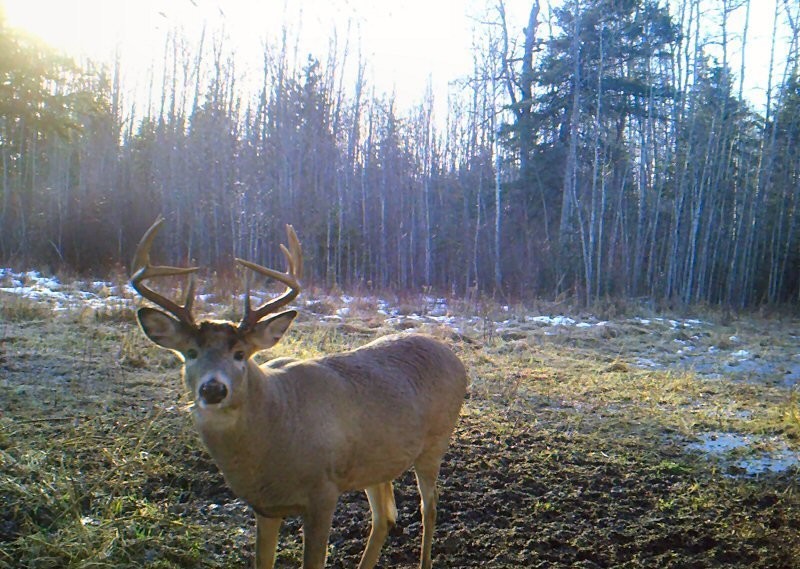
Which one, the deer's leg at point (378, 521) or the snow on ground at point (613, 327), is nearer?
the deer's leg at point (378, 521)

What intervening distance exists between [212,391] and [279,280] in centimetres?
87

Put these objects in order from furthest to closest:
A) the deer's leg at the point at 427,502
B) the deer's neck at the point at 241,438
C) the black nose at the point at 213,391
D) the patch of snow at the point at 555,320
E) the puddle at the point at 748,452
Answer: the patch of snow at the point at 555,320 < the puddle at the point at 748,452 < the deer's leg at the point at 427,502 < the deer's neck at the point at 241,438 < the black nose at the point at 213,391

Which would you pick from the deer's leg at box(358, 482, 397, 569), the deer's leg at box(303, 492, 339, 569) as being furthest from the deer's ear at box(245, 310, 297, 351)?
the deer's leg at box(358, 482, 397, 569)

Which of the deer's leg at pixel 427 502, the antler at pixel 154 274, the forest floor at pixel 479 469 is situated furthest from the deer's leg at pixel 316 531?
the antler at pixel 154 274

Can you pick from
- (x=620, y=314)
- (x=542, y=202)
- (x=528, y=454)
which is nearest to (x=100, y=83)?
(x=542, y=202)

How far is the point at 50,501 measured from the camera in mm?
3715

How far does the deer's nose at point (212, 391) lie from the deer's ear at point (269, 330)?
423 mm

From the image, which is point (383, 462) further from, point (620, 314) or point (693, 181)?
point (693, 181)

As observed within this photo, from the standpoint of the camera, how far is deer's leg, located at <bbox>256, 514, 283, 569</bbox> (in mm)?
3330

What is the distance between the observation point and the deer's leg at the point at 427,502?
12.4 ft

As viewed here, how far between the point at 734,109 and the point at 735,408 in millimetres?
21817

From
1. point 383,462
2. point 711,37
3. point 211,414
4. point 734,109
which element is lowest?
point 383,462

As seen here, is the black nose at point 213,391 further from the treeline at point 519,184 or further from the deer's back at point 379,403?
the treeline at point 519,184

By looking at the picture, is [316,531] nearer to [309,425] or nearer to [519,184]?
[309,425]
